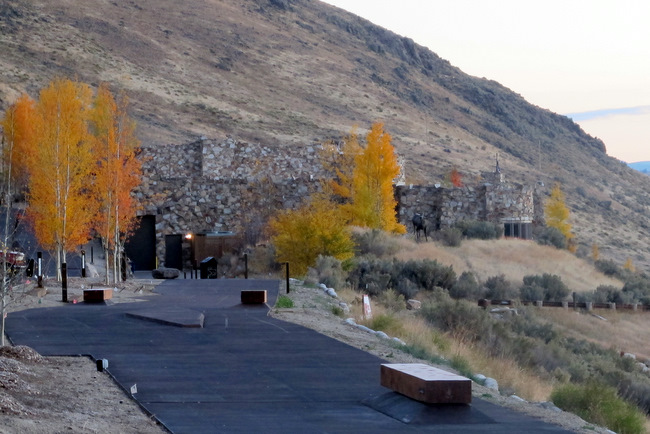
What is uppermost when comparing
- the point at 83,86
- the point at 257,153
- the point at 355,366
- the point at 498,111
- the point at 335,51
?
the point at 335,51

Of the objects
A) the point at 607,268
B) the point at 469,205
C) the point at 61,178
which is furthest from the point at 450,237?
the point at 61,178

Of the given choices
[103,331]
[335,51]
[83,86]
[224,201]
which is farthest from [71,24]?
[103,331]

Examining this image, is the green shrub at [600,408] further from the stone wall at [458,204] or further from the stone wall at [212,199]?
the stone wall at [458,204]

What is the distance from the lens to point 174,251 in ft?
128

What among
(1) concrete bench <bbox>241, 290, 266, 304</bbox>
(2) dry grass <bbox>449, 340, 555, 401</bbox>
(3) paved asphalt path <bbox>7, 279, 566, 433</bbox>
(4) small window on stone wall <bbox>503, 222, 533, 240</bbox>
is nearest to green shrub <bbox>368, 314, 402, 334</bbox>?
(2) dry grass <bbox>449, 340, 555, 401</bbox>

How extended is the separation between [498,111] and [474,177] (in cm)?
3957

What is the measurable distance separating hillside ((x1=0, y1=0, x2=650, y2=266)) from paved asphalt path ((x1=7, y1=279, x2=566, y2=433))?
1544 inches

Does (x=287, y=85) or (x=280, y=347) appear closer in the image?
(x=280, y=347)

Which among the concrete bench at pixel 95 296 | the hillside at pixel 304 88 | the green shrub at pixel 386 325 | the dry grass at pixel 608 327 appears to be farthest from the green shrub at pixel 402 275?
the hillside at pixel 304 88

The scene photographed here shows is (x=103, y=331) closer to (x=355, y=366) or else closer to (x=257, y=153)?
(x=355, y=366)

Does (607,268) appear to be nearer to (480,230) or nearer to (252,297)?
(480,230)

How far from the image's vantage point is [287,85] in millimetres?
91625

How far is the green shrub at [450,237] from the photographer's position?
38.8m

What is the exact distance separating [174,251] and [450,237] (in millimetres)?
11690
